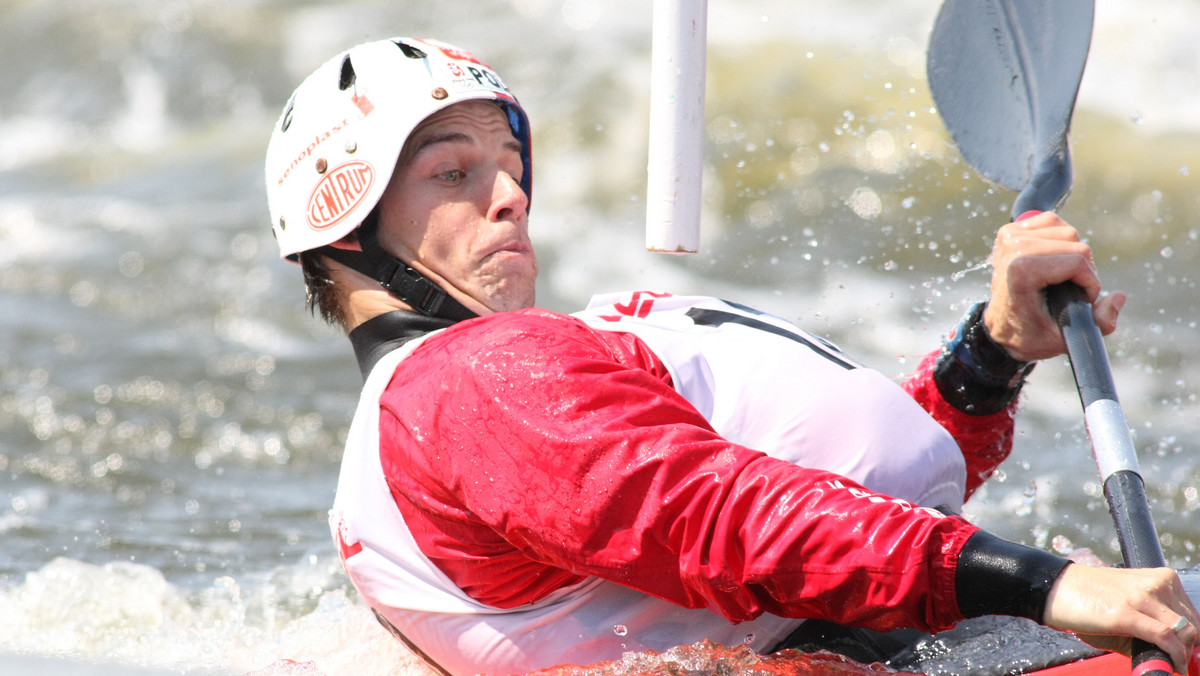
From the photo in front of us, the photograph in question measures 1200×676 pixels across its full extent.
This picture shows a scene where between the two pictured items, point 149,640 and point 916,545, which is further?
point 149,640

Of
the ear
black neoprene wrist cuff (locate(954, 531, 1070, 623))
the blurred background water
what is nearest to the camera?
black neoprene wrist cuff (locate(954, 531, 1070, 623))

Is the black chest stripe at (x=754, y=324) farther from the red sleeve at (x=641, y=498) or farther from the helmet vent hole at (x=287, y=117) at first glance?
the helmet vent hole at (x=287, y=117)

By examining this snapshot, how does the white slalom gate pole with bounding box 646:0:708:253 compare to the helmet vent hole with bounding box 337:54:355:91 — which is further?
the helmet vent hole with bounding box 337:54:355:91

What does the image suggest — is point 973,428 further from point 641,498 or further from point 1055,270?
point 641,498

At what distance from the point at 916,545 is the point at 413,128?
4.57ft

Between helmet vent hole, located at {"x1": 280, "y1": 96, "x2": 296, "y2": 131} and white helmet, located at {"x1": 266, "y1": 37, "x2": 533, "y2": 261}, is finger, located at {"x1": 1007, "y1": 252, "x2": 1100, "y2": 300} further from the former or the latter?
helmet vent hole, located at {"x1": 280, "y1": 96, "x2": 296, "y2": 131}

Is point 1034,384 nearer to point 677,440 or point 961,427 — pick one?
point 961,427

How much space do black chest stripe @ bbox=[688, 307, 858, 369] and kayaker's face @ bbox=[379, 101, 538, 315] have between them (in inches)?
14.0

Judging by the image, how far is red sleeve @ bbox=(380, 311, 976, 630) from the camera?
1.70 meters

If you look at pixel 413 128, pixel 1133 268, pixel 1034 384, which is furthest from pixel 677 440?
pixel 1133 268

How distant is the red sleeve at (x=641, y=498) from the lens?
170 centimetres

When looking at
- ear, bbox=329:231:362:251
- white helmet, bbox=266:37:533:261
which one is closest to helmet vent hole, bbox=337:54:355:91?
white helmet, bbox=266:37:533:261

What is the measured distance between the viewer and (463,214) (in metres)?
2.52

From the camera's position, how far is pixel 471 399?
1886 millimetres
